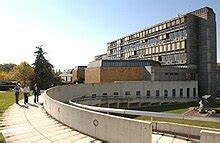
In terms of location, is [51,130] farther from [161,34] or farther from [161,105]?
[161,34]

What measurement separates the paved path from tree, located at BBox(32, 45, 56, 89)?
48.9 meters

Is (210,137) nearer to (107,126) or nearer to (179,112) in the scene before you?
(107,126)

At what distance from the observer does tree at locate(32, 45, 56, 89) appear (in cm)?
6531

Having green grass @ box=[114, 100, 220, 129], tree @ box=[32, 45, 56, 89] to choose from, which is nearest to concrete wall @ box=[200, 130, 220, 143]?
green grass @ box=[114, 100, 220, 129]

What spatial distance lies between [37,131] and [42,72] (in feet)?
180

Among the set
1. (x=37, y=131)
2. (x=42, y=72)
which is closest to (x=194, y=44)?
(x=42, y=72)

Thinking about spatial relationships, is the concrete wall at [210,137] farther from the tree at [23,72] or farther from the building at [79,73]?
the building at [79,73]

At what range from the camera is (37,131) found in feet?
43.0

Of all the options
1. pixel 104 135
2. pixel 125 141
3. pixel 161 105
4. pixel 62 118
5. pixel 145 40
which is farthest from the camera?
pixel 145 40

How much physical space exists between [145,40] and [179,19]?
16.0 m

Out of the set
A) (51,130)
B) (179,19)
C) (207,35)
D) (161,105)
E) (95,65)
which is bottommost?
(161,105)

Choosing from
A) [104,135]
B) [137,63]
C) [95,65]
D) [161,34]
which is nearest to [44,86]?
[95,65]

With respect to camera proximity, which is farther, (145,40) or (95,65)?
(145,40)

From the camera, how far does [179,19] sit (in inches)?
2768
